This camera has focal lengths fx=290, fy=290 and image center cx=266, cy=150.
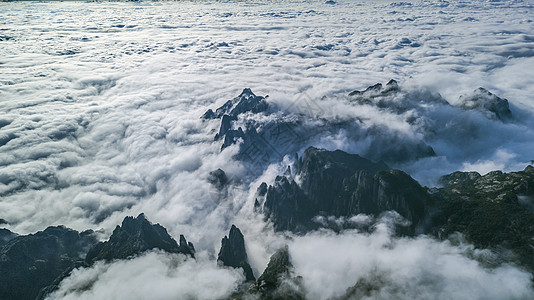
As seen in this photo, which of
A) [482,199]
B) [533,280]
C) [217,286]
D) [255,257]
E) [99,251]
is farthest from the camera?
[255,257]

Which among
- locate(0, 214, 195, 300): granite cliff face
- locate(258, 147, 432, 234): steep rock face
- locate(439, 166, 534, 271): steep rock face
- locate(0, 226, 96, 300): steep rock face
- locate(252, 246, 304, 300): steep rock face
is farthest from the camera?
locate(258, 147, 432, 234): steep rock face

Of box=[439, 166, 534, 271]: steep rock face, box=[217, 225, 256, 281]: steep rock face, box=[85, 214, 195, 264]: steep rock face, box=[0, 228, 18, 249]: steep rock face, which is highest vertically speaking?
box=[439, 166, 534, 271]: steep rock face

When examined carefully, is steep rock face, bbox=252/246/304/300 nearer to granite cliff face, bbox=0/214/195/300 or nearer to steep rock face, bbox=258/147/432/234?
steep rock face, bbox=258/147/432/234

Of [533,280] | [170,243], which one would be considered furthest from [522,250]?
[170,243]

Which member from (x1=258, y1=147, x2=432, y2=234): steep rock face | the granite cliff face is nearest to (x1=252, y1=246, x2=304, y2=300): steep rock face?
(x1=258, y1=147, x2=432, y2=234): steep rock face

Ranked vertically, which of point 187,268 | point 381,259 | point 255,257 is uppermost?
point 381,259

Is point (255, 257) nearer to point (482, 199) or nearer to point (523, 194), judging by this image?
point (482, 199)

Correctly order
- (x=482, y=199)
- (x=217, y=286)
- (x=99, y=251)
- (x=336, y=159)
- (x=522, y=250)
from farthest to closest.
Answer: (x=336, y=159)
(x=99, y=251)
(x=482, y=199)
(x=217, y=286)
(x=522, y=250)

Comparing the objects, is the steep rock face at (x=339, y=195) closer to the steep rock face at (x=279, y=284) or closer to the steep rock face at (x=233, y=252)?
the steep rock face at (x=233, y=252)
